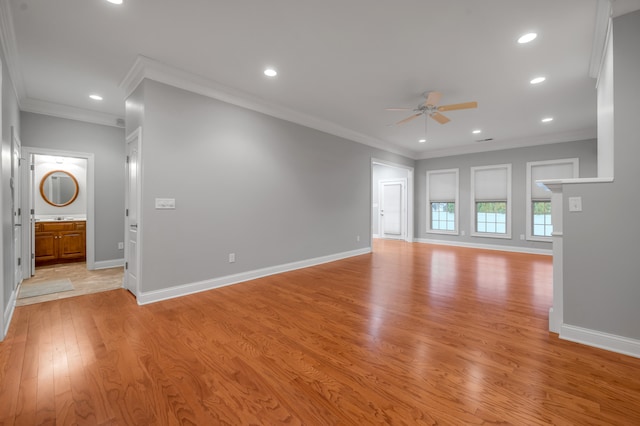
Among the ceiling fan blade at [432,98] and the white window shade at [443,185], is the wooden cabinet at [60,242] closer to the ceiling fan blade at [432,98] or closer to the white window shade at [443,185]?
the ceiling fan blade at [432,98]

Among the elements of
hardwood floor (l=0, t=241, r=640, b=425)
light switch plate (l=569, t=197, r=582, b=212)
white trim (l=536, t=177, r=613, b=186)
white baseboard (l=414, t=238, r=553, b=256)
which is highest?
white trim (l=536, t=177, r=613, b=186)

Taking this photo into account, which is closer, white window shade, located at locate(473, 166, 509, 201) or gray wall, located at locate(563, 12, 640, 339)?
gray wall, located at locate(563, 12, 640, 339)

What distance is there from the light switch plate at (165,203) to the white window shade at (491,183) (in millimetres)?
7511

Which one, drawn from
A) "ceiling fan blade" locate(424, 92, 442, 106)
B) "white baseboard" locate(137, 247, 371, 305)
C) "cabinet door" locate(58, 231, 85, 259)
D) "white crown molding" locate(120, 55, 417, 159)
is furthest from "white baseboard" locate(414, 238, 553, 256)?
"cabinet door" locate(58, 231, 85, 259)

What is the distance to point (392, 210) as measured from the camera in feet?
31.1

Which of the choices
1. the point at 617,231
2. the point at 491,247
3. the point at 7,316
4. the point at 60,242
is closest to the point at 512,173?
the point at 491,247

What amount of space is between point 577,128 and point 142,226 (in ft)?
28.0

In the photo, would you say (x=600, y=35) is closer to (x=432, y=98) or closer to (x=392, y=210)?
(x=432, y=98)

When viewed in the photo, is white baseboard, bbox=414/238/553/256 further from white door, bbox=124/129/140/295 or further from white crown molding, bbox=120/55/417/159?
white door, bbox=124/129/140/295

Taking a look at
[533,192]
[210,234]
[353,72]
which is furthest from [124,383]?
[533,192]

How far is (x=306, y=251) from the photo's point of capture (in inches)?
207

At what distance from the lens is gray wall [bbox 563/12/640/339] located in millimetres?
2146

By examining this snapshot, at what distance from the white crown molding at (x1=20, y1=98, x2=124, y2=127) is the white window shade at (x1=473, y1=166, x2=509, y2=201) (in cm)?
854

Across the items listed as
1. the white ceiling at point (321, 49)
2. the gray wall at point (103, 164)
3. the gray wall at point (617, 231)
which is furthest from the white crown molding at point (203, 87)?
→ the gray wall at point (617, 231)
